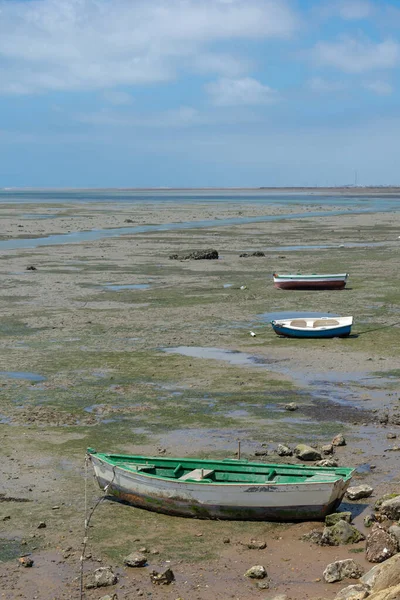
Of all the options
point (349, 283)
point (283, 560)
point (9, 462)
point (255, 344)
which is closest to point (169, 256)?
point (349, 283)

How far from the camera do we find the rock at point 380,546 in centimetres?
1186

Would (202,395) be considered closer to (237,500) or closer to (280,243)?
(237,500)

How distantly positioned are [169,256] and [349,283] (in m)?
14.8

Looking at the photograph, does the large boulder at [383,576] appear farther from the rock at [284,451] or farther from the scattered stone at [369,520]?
the rock at [284,451]

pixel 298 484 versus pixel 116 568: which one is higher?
pixel 298 484

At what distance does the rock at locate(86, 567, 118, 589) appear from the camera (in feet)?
37.7

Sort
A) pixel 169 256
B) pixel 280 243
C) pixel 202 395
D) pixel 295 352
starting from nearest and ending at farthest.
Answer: pixel 202 395 → pixel 295 352 → pixel 169 256 → pixel 280 243

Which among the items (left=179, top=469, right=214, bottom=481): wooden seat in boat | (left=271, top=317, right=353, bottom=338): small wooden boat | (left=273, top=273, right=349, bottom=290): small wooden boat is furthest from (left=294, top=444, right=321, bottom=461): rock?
(left=273, top=273, right=349, bottom=290): small wooden boat

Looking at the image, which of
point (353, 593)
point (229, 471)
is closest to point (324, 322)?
point (229, 471)

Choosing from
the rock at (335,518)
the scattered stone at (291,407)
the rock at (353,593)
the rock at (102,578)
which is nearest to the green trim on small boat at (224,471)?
the rock at (335,518)

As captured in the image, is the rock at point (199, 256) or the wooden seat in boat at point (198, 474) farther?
the rock at point (199, 256)

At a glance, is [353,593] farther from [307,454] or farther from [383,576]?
[307,454]

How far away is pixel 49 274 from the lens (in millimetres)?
42750

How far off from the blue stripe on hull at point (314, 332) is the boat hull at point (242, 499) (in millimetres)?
13123
